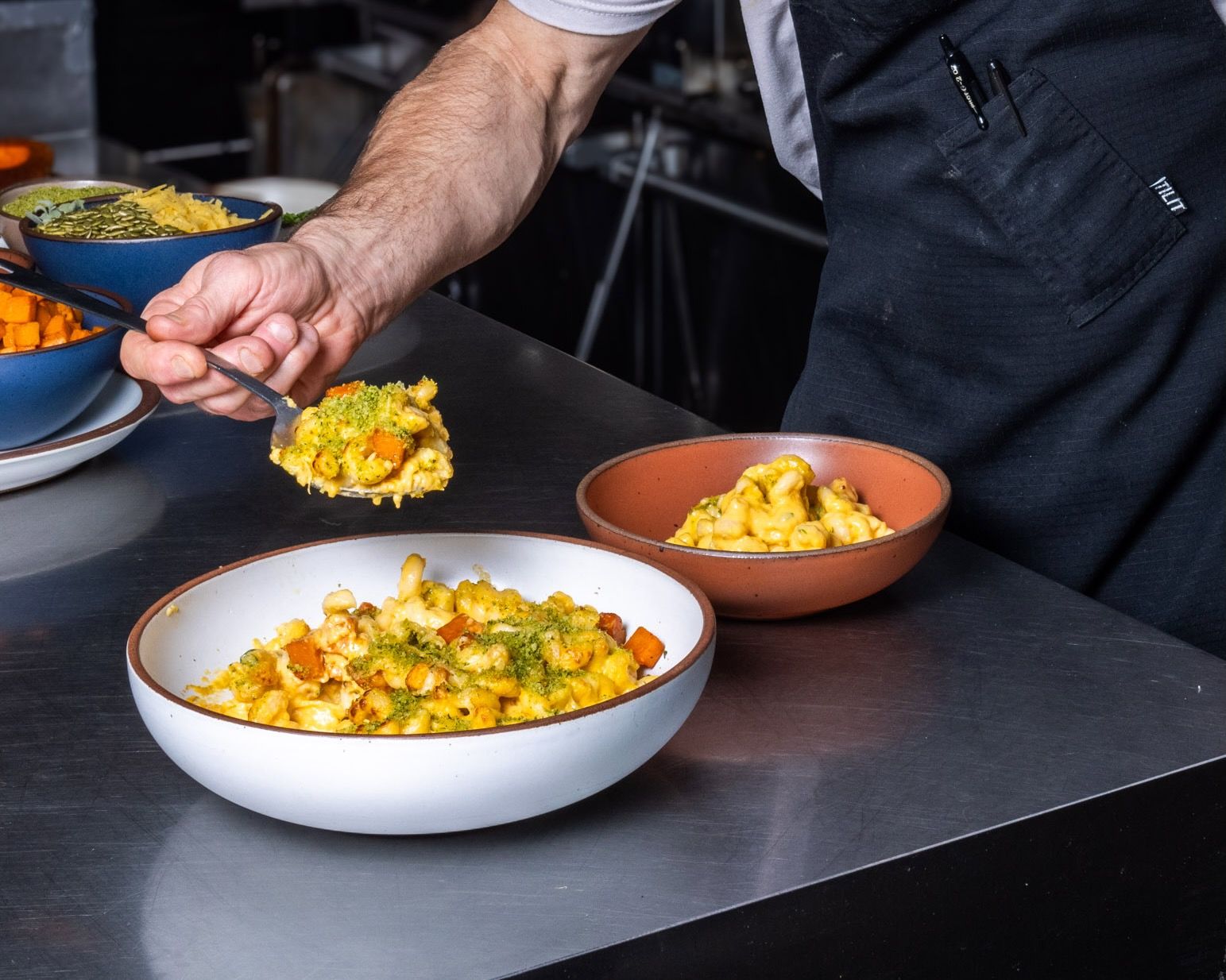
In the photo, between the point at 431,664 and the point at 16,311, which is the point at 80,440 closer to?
the point at 16,311

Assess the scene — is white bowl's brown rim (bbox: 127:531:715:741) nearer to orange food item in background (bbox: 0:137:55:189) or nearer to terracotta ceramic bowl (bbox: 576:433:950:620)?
terracotta ceramic bowl (bbox: 576:433:950:620)

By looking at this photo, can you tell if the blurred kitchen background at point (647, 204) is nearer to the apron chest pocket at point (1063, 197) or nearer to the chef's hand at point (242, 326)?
the chef's hand at point (242, 326)

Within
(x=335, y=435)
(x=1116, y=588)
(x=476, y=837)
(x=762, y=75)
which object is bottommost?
(x=1116, y=588)

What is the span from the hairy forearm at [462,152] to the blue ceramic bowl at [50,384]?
24 cm

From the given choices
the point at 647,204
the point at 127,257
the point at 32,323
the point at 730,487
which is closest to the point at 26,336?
the point at 32,323

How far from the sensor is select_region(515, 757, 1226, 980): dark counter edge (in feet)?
2.81

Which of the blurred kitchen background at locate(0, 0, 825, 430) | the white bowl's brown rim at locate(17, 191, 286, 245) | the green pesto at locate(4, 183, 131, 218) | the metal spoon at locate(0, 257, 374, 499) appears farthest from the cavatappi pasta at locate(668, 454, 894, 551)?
the blurred kitchen background at locate(0, 0, 825, 430)

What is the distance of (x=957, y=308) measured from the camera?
150 centimetres

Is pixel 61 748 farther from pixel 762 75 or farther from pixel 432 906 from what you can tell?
pixel 762 75

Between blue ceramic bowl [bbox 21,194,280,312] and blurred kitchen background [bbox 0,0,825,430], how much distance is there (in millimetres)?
1225

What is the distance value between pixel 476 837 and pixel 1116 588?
0.88 meters

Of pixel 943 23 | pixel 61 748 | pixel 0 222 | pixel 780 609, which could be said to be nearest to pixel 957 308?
pixel 943 23

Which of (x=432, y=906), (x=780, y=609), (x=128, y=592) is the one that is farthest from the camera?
(x=128, y=592)

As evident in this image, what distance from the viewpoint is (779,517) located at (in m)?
1.15
